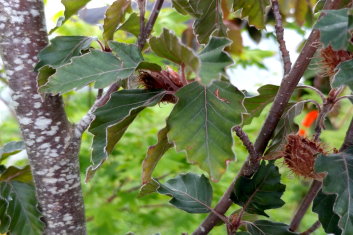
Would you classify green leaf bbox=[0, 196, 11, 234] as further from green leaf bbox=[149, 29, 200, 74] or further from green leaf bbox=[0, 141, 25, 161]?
green leaf bbox=[149, 29, 200, 74]

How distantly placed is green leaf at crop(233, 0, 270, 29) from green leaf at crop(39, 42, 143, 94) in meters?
0.32

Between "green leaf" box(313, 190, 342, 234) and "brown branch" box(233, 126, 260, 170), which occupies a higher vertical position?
"brown branch" box(233, 126, 260, 170)

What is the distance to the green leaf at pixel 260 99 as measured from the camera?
694 mm

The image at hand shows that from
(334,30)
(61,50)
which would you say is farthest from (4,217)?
(334,30)

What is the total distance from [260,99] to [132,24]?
10.2 inches

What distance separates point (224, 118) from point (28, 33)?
34cm

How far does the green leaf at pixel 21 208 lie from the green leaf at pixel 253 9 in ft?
1.68

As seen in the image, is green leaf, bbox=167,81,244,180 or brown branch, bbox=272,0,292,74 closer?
green leaf, bbox=167,81,244,180

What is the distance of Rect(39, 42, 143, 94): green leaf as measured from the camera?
540 mm

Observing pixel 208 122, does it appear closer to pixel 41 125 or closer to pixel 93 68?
pixel 93 68

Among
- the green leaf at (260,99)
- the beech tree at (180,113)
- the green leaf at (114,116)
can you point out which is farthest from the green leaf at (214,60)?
the green leaf at (260,99)

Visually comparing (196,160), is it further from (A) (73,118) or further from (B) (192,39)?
(B) (192,39)

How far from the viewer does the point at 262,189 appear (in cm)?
66

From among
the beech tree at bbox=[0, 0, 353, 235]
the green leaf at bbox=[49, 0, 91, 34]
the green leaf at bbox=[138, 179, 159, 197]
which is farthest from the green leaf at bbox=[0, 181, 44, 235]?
the green leaf at bbox=[49, 0, 91, 34]
